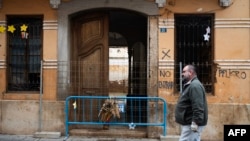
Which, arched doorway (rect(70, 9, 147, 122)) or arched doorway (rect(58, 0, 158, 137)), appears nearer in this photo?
arched doorway (rect(58, 0, 158, 137))

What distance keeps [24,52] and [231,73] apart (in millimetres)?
5618

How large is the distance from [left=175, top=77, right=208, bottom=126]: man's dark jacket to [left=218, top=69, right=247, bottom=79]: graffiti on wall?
3542mm

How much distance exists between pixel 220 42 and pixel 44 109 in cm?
493

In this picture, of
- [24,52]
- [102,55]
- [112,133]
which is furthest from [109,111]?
[24,52]

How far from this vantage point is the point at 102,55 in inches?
448

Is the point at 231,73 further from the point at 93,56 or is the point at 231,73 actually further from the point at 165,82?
the point at 93,56

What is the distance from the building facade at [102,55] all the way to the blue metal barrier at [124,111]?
0.23 metres

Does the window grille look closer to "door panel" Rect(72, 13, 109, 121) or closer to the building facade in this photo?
the building facade

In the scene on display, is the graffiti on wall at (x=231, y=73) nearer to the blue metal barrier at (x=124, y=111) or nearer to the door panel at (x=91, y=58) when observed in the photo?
the blue metal barrier at (x=124, y=111)

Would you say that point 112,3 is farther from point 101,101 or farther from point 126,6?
point 101,101

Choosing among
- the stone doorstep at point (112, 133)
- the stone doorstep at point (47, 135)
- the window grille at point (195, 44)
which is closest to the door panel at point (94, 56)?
the stone doorstep at point (112, 133)

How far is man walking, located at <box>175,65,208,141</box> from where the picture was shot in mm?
7008

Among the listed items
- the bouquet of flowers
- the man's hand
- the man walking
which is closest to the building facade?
the bouquet of flowers

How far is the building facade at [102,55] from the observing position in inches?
420
